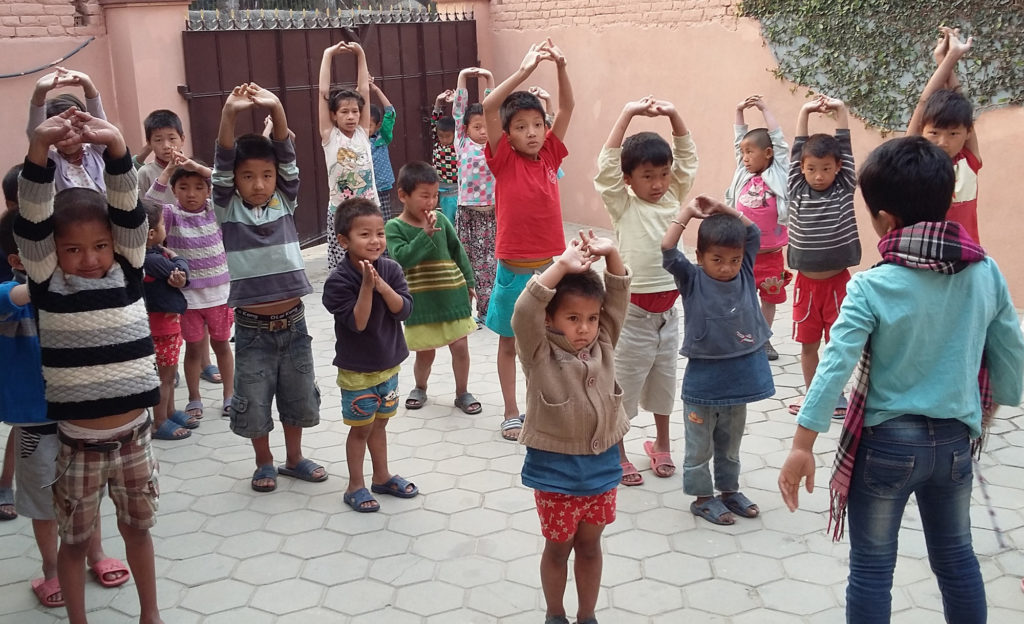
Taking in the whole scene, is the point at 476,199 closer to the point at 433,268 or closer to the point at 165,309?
the point at 433,268

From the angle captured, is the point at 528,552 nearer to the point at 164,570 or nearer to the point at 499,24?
the point at 164,570

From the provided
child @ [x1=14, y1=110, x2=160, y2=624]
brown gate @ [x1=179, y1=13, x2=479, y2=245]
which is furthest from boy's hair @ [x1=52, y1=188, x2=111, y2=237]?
brown gate @ [x1=179, y1=13, x2=479, y2=245]

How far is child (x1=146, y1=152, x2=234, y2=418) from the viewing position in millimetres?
5125

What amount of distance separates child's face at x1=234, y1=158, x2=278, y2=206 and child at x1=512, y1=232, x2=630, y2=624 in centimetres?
179

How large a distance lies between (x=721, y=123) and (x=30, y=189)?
277 inches

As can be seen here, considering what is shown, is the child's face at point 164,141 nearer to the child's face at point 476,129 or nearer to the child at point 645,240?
the child's face at point 476,129

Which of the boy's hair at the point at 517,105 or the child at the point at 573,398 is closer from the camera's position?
the child at the point at 573,398

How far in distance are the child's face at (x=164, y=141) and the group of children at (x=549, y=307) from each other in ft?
0.06

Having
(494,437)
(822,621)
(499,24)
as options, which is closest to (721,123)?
(499,24)

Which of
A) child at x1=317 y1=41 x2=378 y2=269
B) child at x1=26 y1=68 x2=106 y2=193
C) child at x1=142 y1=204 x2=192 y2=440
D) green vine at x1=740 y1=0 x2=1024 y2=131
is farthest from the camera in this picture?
green vine at x1=740 y1=0 x2=1024 y2=131

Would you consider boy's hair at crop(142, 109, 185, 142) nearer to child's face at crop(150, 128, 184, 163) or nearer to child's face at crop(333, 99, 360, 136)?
child's face at crop(150, 128, 184, 163)

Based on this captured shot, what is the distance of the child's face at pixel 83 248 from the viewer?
3070 mm

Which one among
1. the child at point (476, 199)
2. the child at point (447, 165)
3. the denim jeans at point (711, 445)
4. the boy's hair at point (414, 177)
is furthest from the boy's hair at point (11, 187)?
the child at point (447, 165)

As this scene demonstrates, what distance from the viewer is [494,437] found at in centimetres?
520
